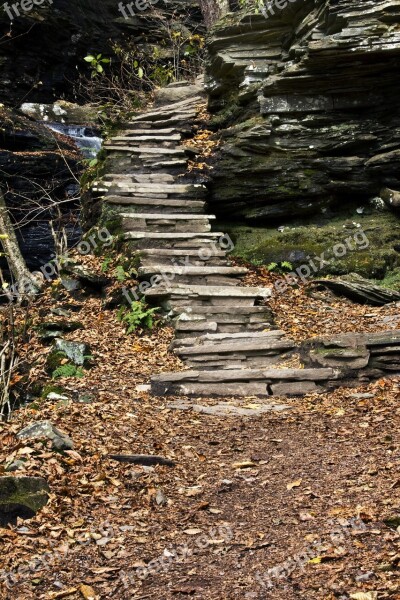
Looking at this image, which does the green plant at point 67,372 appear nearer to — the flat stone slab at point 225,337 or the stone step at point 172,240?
the flat stone slab at point 225,337

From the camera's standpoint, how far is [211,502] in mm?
4828

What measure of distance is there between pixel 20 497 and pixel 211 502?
1.43 meters

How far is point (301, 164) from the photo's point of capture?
11625 mm

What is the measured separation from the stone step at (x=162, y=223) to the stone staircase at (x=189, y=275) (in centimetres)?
2

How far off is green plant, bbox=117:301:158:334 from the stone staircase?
191 millimetres

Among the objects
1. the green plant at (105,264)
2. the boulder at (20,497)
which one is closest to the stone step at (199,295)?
the green plant at (105,264)

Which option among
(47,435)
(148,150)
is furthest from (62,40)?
(47,435)

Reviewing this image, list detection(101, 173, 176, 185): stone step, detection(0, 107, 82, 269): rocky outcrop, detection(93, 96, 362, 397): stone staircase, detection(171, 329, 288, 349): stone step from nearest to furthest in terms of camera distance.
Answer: detection(93, 96, 362, 397): stone staircase < detection(171, 329, 288, 349): stone step < detection(101, 173, 176, 185): stone step < detection(0, 107, 82, 269): rocky outcrop

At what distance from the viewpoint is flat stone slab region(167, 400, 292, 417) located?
23.0ft

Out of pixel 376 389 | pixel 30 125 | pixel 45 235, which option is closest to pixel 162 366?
pixel 376 389

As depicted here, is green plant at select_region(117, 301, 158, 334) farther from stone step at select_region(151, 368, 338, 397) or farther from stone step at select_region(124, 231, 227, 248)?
stone step at select_region(151, 368, 338, 397)

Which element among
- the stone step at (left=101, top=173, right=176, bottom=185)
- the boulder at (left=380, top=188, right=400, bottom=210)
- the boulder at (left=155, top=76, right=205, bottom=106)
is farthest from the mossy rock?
the boulder at (left=155, top=76, right=205, bottom=106)

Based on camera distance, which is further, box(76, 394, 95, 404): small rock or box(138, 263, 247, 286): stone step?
box(138, 263, 247, 286): stone step

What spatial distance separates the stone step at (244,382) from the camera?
7.66m
